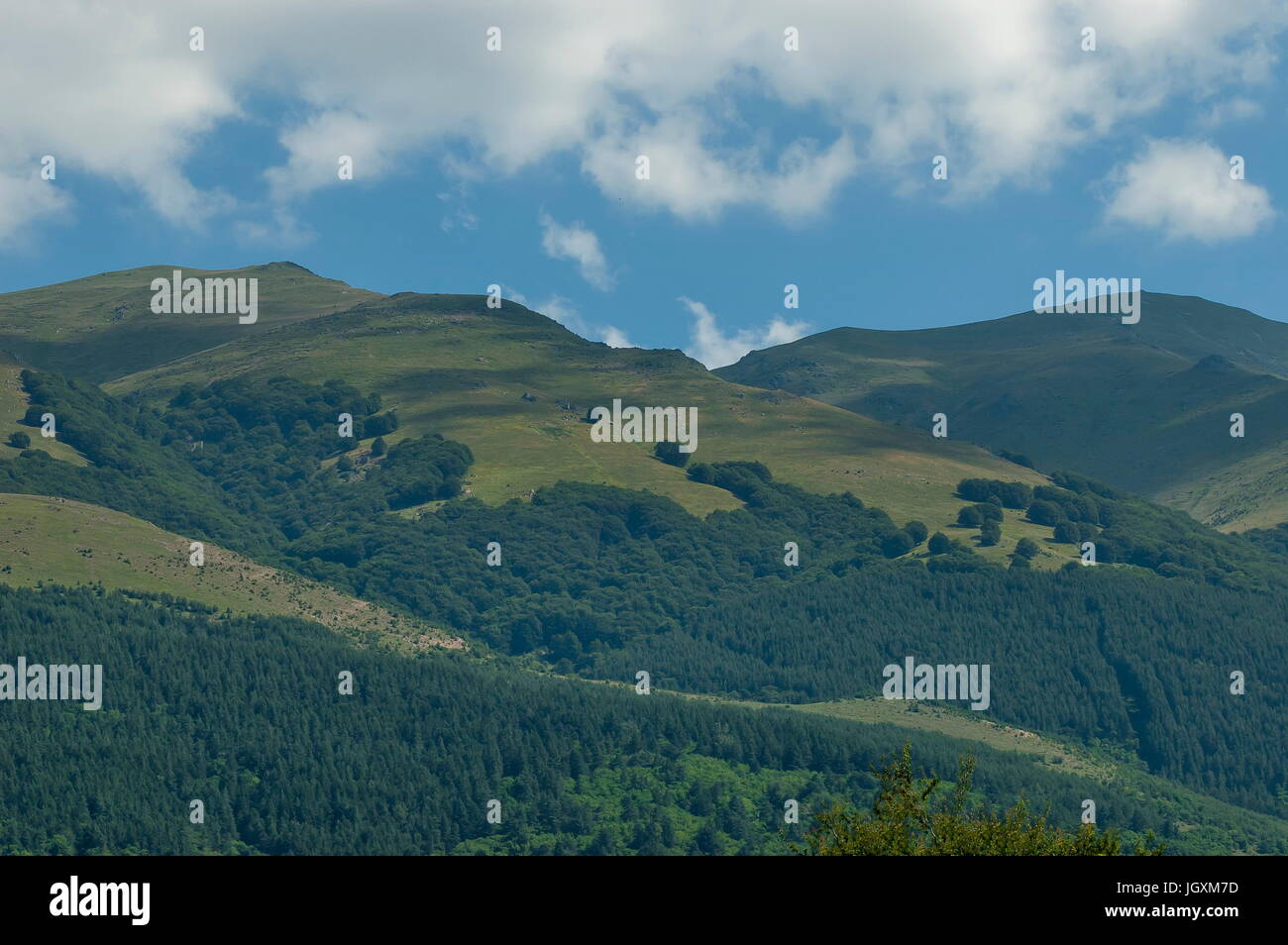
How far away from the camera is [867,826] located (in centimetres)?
7069
